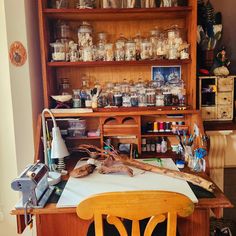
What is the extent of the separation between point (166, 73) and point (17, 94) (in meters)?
0.98

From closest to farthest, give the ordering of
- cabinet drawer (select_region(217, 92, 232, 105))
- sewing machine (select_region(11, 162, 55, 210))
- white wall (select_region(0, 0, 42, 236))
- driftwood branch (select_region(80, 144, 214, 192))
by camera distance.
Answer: sewing machine (select_region(11, 162, 55, 210))
driftwood branch (select_region(80, 144, 214, 192))
white wall (select_region(0, 0, 42, 236))
cabinet drawer (select_region(217, 92, 232, 105))

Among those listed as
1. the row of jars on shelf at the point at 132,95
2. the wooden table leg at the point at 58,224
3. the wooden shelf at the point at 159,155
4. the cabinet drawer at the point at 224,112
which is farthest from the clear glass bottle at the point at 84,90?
the cabinet drawer at the point at 224,112

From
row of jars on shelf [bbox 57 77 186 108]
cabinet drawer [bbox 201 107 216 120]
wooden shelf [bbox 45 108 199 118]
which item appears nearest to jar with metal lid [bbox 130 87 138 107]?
row of jars on shelf [bbox 57 77 186 108]

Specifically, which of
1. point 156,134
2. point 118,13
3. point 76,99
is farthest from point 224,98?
point 76,99

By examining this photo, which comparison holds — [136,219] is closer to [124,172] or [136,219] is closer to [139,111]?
[124,172]

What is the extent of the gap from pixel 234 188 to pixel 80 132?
1193 millimetres

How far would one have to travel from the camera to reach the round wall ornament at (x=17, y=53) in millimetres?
1639

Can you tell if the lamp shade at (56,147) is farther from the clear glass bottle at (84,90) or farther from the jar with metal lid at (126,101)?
the jar with metal lid at (126,101)

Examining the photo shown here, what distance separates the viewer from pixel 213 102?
6.10 ft

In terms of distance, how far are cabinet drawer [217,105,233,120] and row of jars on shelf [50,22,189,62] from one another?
0.43m

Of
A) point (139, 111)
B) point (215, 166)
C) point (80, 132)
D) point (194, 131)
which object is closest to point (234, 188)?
point (215, 166)

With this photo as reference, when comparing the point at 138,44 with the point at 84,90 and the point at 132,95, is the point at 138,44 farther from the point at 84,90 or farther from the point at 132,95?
the point at 84,90

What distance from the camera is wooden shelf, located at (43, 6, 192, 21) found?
64.7 inches

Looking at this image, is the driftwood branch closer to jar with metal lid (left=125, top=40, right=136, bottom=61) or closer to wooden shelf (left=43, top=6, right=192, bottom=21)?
jar with metal lid (left=125, top=40, right=136, bottom=61)
